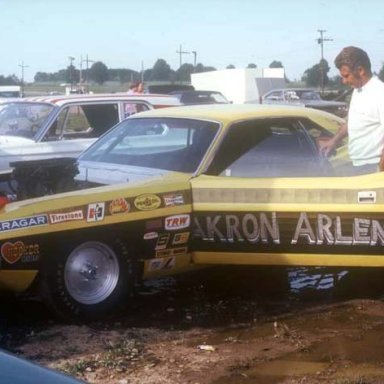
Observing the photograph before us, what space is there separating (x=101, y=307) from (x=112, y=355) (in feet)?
3.01

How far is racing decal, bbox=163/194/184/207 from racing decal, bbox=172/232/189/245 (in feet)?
0.71

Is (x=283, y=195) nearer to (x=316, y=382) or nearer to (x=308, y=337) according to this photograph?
(x=308, y=337)

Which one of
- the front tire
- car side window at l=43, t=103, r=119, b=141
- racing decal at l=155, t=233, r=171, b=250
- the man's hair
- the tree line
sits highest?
the tree line

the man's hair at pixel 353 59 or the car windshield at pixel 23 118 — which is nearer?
the man's hair at pixel 353 59

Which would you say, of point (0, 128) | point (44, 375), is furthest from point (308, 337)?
point (0, 128)

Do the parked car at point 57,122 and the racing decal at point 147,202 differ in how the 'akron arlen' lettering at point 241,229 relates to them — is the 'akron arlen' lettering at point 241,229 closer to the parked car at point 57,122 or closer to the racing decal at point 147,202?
the racing decal at point 147,202

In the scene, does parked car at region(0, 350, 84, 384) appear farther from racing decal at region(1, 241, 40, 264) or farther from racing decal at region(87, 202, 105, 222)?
racing decal at region(87, 202, 105, 222)

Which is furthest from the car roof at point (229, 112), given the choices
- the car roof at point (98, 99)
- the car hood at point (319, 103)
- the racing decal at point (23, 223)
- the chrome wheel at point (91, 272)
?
the car hood at point (319, 103)

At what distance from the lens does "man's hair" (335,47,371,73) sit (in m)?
6.21

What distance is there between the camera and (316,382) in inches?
173

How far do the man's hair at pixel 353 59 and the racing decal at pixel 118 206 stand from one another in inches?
77.9

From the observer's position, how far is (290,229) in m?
5.76

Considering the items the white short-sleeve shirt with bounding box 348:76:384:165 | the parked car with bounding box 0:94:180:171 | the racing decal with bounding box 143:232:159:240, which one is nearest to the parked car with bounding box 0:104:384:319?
the racing decal with bounding box 143:232:159:240

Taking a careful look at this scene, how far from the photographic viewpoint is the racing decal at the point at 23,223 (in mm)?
5188
